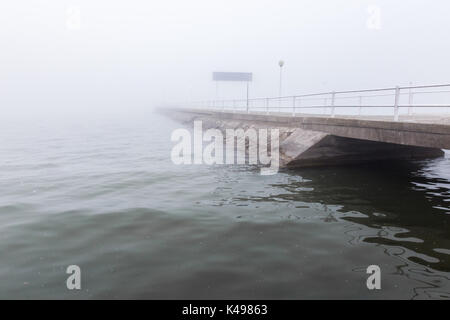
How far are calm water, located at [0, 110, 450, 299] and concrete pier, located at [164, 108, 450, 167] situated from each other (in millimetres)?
1330

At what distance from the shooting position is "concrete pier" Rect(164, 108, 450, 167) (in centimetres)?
855

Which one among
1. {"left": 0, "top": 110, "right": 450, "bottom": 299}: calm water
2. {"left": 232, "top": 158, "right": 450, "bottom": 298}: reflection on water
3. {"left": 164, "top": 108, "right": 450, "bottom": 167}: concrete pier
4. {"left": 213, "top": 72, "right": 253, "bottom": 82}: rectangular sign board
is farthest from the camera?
{"left": 213, "top": 72, "right": 253, "bottom": 82}: rectangular sign board

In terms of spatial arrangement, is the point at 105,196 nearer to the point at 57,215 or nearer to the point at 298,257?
the point at 57,215

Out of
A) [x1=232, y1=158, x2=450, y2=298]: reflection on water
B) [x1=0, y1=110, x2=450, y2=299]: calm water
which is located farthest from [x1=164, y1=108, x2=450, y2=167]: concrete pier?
[x1=0, y1=110, x2=450, y2=299]: calm water

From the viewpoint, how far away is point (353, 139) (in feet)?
39.3

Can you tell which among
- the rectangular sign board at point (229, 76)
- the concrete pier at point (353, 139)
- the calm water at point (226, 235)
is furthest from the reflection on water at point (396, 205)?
the rectangular sign board at point (229, 76)

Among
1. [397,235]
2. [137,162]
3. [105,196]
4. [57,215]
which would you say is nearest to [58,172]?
[137,162]

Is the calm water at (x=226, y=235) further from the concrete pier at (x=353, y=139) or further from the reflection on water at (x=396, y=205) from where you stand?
the concrete pier at (x=353, y=139)

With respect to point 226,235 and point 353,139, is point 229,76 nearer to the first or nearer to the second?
point 353,139

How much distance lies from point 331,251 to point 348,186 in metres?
4.77

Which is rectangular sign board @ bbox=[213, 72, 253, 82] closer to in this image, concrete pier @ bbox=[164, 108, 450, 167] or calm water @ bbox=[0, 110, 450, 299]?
concrete pier @ bbox=[164, 108, 450, 167]

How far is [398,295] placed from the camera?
4137 millimetres

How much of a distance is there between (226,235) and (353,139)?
26.2ft

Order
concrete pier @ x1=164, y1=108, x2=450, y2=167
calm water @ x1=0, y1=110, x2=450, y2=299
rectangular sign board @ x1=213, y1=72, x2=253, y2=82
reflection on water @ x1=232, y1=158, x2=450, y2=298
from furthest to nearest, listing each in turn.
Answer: rectangular sign board @ x1=213, y1=72, x2=253, y2=82, concrete pier @ x1=164, y1=108, x2=450, y2=167, reflection on water @ x1=232, y1=158, x2=450, y2=298, calm water @ x1=0, y1=110, x2=450, y2=299
